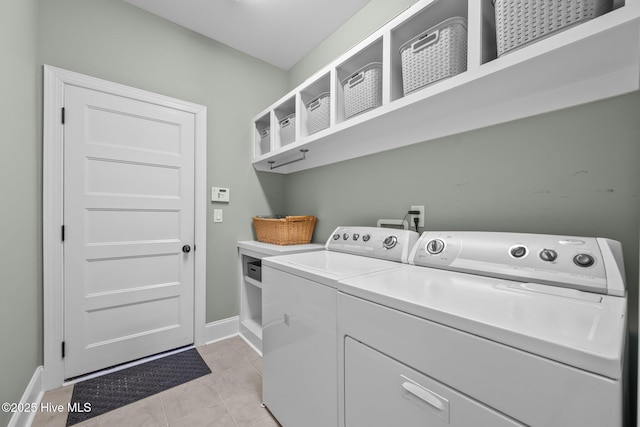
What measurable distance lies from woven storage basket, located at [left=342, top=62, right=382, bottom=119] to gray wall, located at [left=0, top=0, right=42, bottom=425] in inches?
65.0

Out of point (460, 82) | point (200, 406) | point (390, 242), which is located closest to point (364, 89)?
point (460, 82)

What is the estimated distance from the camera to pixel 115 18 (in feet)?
6.18

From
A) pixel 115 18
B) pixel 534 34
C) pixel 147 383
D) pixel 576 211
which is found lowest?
pixel 147 383

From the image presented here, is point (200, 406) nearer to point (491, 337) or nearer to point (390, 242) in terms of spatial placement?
point (390, 242)

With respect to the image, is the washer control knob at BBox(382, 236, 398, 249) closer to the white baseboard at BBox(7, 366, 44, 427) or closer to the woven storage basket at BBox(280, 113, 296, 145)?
the woven storage basket at BBox(280, 113, 296, 145)

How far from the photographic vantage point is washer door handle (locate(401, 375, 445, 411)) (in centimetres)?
68

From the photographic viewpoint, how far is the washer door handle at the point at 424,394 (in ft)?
2.23

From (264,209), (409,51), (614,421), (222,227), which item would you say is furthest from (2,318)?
(409,51)

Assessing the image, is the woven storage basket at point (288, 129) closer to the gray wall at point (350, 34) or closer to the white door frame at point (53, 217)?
the gray wall at point (350, 34)

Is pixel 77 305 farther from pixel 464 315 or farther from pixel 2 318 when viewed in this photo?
pixel 464 315

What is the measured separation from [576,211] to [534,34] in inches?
27.2

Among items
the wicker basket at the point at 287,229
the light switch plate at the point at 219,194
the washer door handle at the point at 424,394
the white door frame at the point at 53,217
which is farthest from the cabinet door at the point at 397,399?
the white door frame at the point at 53,217

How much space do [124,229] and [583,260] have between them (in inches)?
101

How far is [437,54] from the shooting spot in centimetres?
114
